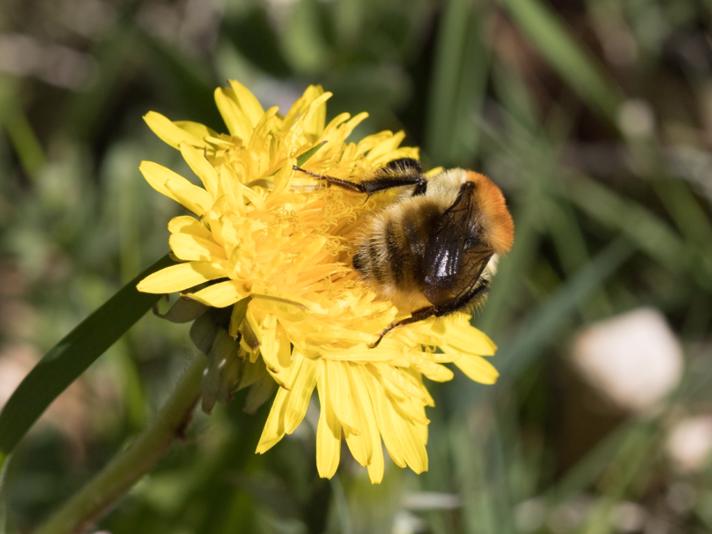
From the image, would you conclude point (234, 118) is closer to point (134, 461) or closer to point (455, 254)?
point (455, 254)

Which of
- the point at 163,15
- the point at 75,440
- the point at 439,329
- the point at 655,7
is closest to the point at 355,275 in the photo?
the point at 439,329

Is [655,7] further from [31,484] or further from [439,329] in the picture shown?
[31,484]

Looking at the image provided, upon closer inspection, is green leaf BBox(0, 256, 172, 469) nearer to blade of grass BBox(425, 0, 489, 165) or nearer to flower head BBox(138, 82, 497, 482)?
flower head BBox(138, 82, 497, 482)

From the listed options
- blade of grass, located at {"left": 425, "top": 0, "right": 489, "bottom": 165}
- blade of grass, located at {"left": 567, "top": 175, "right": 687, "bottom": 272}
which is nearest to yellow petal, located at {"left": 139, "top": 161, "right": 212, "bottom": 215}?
blade of grass, located at {"left": 425, "top": 0, "right": 489, "bottom": 165}

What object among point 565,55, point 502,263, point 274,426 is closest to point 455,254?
point 274,426

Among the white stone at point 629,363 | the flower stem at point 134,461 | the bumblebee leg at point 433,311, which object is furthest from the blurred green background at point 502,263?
the bumblebee leg at point 433,311
